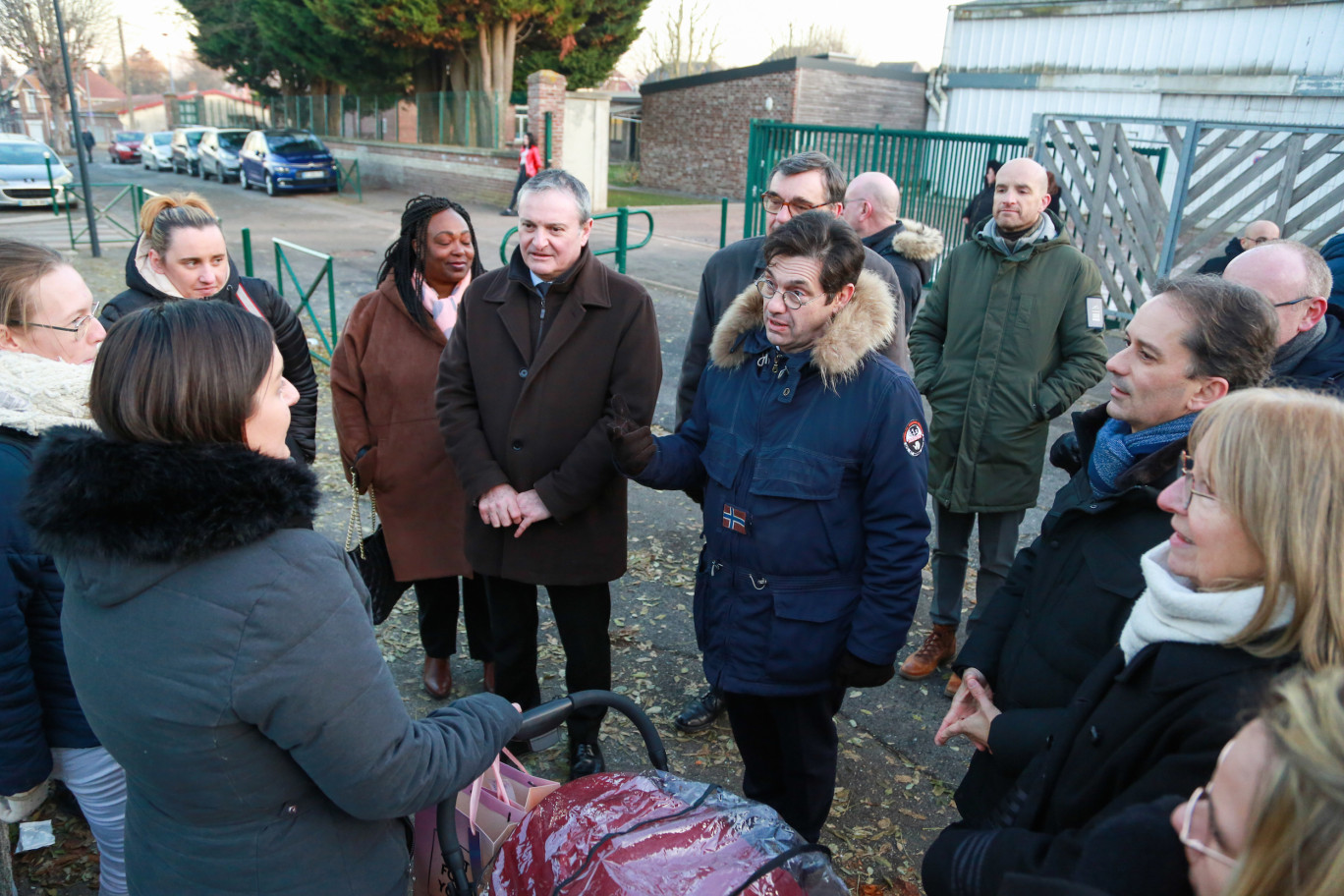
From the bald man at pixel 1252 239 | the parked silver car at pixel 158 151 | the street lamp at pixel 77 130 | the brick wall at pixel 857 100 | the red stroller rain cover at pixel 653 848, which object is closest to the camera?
the red stroller rain cover at pixel 653 848

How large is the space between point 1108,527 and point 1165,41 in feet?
54.4

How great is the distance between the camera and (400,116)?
82.7 feet

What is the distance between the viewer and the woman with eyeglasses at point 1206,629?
124 cm

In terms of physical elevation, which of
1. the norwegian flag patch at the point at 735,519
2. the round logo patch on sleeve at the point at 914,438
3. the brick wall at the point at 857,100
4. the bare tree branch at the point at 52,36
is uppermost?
the bare tree branch at the point at 52,36

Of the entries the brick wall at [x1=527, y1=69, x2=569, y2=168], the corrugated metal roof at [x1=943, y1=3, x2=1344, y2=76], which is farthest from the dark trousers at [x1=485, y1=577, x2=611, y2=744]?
the brick wall at [x1=527, y1=69, x2=569, y2=168]

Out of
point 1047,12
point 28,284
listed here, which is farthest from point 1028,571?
point 1047,12

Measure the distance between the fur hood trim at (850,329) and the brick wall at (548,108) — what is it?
1691 centimetres

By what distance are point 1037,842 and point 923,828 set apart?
5.01 feet

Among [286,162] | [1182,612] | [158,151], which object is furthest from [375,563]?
[158,151]

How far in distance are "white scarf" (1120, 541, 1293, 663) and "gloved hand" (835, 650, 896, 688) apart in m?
0.79

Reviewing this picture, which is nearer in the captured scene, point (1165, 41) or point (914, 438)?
point (914, 438)

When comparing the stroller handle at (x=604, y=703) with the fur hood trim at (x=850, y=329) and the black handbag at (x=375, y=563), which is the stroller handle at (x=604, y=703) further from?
the black handbag at (x=375, y=563)

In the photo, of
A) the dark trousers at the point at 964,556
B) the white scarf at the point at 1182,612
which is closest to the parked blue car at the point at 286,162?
the dark trousers at the point at 964,556

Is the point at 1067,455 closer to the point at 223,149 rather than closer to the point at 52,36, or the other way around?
the point at 223,149
